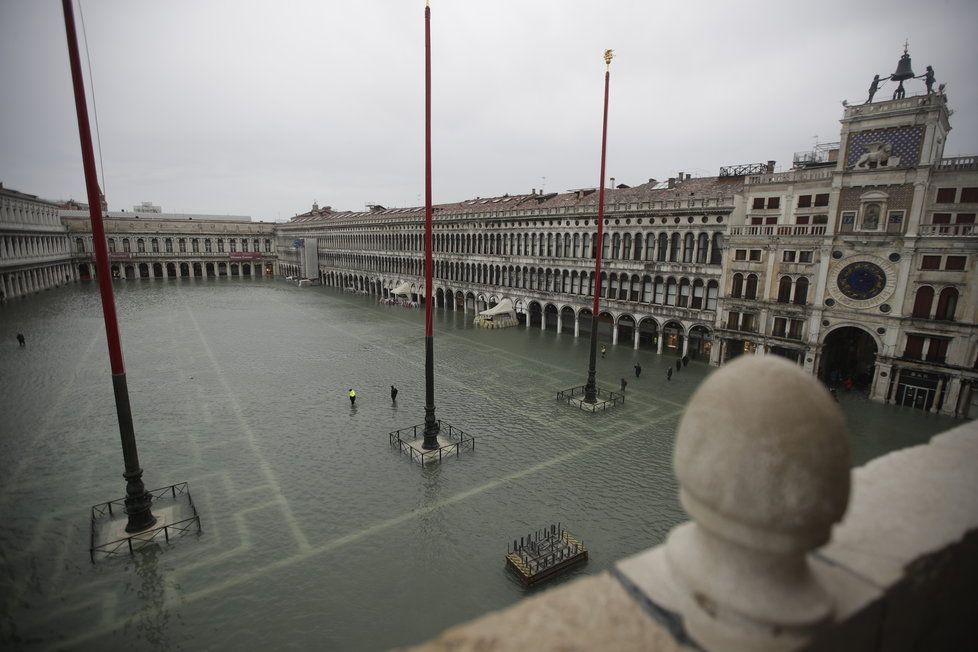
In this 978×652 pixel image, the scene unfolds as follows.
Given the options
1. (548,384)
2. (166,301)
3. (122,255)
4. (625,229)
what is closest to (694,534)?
(548,384)

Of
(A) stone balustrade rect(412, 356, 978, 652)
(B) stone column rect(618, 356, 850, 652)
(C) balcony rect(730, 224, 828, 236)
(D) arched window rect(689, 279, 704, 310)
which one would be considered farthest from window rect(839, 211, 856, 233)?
(B) stone column rect(618, 356, 850, 652)

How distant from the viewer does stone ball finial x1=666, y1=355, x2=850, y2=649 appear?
8.07 ft

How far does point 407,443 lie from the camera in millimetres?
20922

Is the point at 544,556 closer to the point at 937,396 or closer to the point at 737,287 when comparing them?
the point at 937,396

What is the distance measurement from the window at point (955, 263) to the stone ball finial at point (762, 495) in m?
32.9

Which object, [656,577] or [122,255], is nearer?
[656,577]

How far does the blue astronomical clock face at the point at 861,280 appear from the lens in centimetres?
2836

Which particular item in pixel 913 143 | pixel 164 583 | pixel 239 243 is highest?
pixel 913 143

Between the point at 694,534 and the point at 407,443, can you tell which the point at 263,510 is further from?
the point at 694,534

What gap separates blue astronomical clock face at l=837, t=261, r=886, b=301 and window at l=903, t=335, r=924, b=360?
3.12 m

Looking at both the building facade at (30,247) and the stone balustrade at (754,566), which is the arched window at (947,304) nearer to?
the stone balustrade at (754,566)

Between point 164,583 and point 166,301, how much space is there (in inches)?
2453

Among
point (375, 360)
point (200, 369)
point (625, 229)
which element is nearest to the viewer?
point (200, 369)

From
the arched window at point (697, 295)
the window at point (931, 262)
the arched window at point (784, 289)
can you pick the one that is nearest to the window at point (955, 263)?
the window at point (931, 262)
